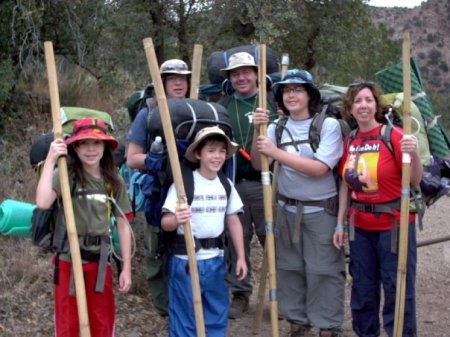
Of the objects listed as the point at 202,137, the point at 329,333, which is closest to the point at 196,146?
the point at 202,137

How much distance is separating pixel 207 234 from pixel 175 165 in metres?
0.58

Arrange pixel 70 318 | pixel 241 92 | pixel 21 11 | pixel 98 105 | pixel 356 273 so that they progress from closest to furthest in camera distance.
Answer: pixel 70 318
pixel 356 273
pixel 241 92
pixel 21 11
pixel 98 105

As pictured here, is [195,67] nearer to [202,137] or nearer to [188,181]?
[202,137]

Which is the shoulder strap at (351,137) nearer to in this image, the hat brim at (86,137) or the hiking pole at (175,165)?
the hiking pole at (175,165)

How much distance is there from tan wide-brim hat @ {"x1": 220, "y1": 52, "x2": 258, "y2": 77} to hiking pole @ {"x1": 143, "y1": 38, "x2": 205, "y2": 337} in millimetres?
1304

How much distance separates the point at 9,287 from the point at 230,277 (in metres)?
2.10

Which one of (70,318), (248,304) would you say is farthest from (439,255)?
(70,318)

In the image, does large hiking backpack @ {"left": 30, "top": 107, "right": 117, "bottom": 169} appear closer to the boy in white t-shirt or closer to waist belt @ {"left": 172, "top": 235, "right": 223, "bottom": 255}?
the boy in white t-shirt

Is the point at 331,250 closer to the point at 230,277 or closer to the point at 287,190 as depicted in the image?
the point at 287,190

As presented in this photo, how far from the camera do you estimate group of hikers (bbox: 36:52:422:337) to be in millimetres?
4023

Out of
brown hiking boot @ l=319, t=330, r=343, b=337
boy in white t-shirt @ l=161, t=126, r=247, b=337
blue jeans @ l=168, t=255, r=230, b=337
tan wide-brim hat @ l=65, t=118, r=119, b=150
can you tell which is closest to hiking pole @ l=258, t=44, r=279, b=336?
boy in white t-shirt @ l=161, t=126, r=247, b=337

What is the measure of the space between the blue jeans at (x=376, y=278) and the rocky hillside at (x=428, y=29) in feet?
152

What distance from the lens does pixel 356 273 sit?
4715 millimetres

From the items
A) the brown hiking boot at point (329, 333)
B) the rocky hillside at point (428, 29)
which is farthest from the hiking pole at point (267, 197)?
the rocky hillside at point (428, 29)
